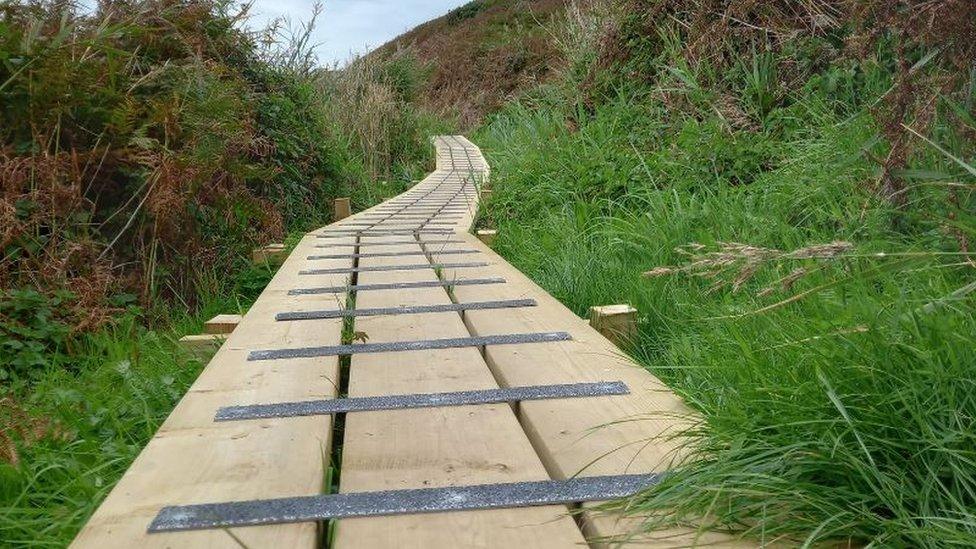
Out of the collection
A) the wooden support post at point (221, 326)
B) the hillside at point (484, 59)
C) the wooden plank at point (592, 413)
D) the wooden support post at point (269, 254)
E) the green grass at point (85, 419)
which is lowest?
the wooden plank at point (592, 413)

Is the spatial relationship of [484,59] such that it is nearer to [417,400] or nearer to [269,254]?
[269,254]

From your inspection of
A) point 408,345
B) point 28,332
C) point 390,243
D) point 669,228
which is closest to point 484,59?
point 390,243

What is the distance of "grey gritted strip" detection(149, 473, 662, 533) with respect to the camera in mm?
1427

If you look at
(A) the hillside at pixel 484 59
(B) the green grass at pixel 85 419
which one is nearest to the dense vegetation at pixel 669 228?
(B) the green grass at pixel 85 419

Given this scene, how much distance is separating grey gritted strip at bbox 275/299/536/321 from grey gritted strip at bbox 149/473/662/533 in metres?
1.60

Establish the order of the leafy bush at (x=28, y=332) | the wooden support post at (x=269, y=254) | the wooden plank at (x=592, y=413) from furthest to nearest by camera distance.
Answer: the wooden support post at (x=269, y=254)
the leafy bush at (x=28, y=332)
the wooden plank at (x=592, y=413)

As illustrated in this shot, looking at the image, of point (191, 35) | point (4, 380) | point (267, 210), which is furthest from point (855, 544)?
point (191, 35)

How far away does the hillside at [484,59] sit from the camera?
71.2 feet

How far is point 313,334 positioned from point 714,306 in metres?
1.36

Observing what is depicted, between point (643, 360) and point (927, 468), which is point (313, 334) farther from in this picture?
point (927, 468)

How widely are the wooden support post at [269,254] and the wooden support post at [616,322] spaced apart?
9.83ft

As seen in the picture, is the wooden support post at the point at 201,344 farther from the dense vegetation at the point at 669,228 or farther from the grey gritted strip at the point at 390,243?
the grey gritted strip at the point at 390,243

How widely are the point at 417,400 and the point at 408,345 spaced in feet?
1.84

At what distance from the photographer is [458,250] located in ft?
15.5
